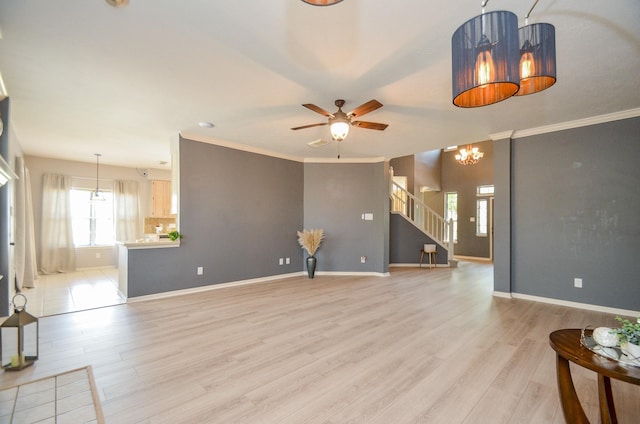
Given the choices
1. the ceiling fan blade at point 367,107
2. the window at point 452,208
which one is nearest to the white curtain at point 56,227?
the ceiling fan blade at point 367,107

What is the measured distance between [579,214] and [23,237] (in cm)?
965

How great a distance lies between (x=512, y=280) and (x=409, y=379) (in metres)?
3.65

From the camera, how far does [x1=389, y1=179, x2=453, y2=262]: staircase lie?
8469 millimetres

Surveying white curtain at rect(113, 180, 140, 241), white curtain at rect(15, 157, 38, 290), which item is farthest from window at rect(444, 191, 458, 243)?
white curtain at rect(15, 157, 38, 290)

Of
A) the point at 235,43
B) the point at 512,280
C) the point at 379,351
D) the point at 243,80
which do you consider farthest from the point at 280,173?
the point at 512,280

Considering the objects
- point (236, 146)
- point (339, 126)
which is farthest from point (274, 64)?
point (236, 146)

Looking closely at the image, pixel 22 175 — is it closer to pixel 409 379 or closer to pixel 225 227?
pixel 225 227

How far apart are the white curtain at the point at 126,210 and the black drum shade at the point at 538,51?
→ 9.31 m

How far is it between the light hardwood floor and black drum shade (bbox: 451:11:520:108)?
7.01 feet

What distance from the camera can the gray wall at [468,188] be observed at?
9.89 metres

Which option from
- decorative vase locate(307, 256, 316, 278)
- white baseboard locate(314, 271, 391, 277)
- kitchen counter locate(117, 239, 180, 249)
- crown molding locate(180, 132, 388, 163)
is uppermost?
crown molding locate(180, 132, 388, 163)

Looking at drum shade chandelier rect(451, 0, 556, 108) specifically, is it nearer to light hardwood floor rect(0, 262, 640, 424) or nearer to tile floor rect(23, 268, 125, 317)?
light hardwood floor rect(0, 262, 640, 424)

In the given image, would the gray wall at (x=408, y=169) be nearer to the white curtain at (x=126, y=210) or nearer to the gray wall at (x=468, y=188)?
the gray wall at (x=468, y=188)

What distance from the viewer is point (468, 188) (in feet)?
33.9
